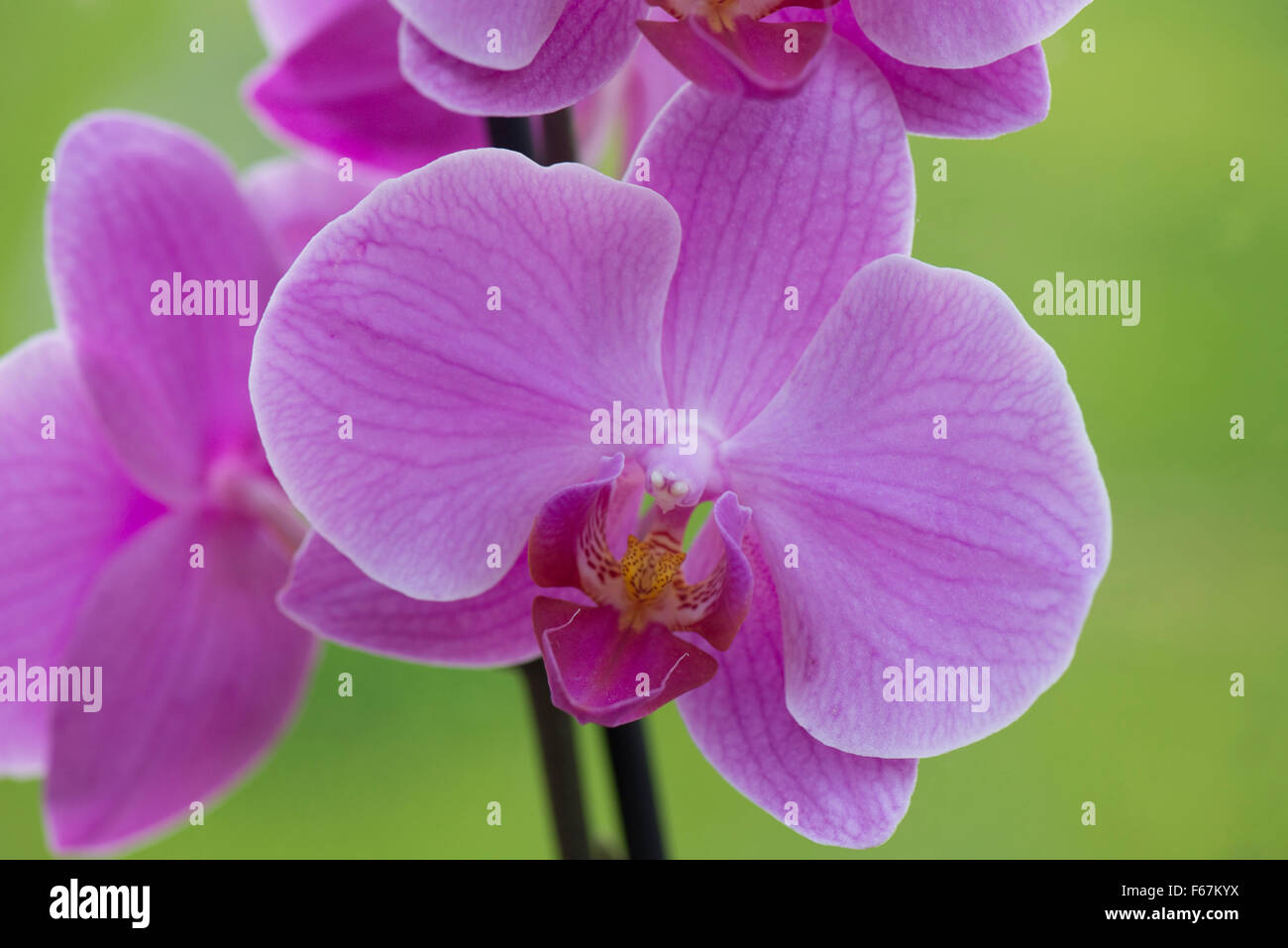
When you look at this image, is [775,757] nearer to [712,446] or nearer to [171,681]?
[712,446]

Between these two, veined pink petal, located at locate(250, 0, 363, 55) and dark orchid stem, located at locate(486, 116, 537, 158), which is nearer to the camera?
dark orchid stem, located at locate(486, 116, 537, 158)

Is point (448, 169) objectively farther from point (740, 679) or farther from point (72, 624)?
point (72, 624)

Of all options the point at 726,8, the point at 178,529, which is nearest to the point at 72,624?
the point at 178,529

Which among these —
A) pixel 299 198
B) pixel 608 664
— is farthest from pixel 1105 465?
pixel 608 664

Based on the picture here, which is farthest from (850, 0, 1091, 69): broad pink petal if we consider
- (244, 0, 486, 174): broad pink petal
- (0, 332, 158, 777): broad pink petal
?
(0, 332, 158, 777): broad pink petal

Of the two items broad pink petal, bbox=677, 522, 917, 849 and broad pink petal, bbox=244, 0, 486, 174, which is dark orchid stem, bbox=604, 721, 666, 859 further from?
broad pink petal, bbox=244, 0, 486, 174

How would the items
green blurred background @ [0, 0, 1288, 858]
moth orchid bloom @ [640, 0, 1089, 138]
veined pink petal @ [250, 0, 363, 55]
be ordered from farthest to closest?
green blurred background @ [0, 0, 1288, 858]
veined pink petal @ [250, 0, 363, 55]
moth orchid bloom @ [640, 0, 1089, 138]
